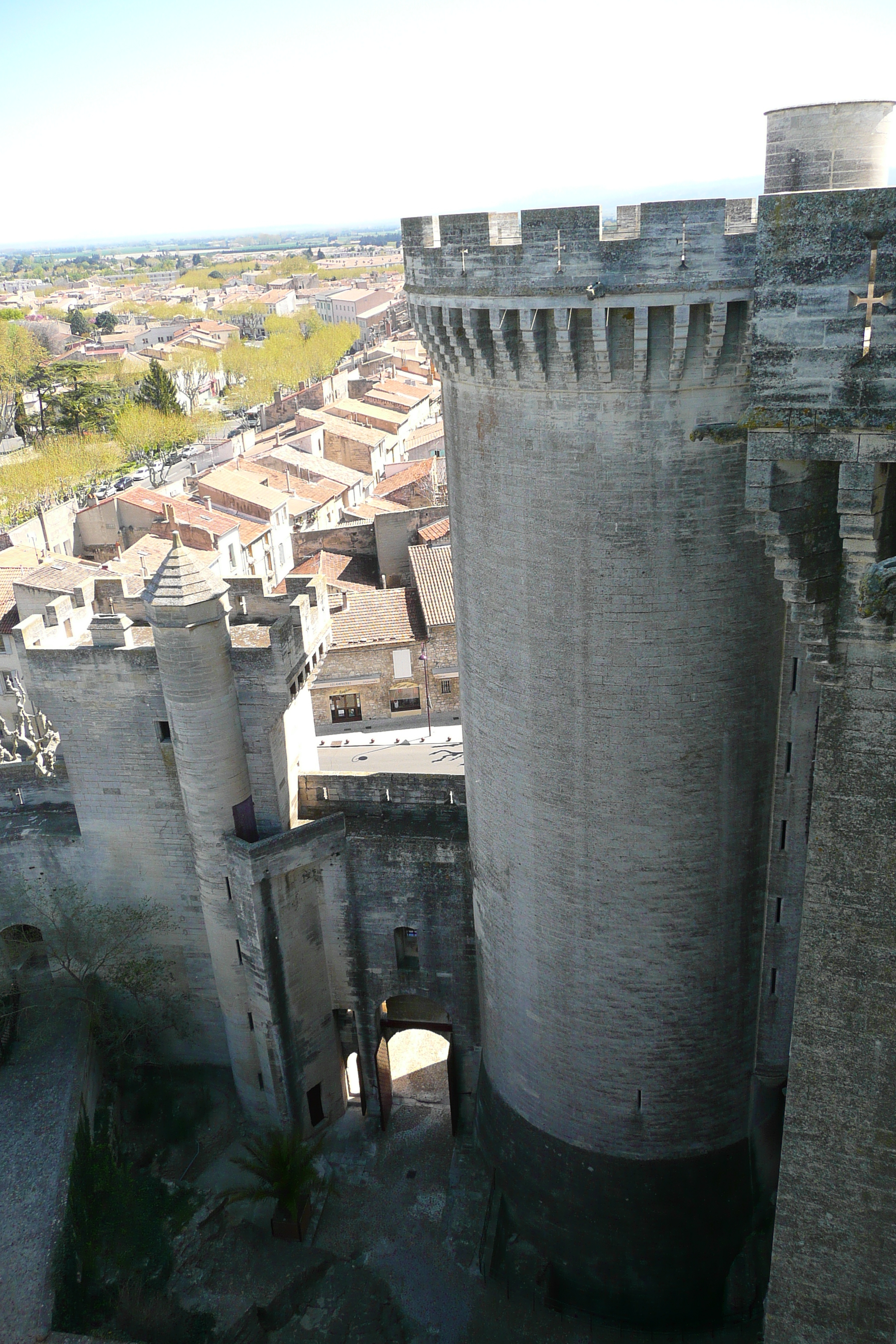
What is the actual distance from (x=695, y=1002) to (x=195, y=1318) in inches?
425

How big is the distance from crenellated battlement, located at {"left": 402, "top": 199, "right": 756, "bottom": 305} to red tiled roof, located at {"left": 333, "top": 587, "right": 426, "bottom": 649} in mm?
28060

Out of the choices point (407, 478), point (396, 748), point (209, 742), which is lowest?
point (396, 748)

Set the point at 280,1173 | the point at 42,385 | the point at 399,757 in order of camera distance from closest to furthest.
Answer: the point at 280,1173
the point at 399,757
the point at 42,385

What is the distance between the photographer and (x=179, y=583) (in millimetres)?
18391

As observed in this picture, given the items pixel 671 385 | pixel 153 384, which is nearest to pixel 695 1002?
pixel 671 385

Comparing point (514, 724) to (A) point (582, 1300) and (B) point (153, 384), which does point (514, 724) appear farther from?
(B) point (153, 384)

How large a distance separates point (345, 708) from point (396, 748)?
3.47 metres

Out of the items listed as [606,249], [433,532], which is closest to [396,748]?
[433,532]

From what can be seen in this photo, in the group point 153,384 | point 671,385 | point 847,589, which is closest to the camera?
point 847,589

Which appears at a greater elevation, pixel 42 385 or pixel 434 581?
pixel 42 385

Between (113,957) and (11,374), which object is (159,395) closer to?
(11,374)

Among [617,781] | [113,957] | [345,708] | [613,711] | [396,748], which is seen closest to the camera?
[613,711]

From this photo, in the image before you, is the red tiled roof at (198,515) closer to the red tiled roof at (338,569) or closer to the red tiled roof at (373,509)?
the red tiled roof at (338,569)

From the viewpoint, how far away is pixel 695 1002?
16.0 m
